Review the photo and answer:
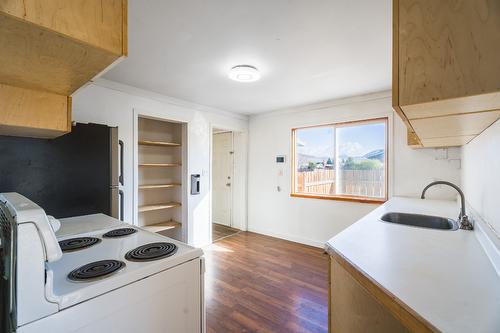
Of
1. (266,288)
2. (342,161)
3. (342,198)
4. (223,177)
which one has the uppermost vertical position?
(342,161)

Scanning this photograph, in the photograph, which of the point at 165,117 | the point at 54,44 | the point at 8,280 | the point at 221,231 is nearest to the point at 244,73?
the point at 165,117

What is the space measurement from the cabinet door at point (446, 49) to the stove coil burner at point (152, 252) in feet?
3.91

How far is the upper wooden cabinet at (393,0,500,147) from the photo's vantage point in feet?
2.06

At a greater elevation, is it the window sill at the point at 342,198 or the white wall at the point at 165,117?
the white wall at the point at 165,117

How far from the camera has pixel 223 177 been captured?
16.9 feet

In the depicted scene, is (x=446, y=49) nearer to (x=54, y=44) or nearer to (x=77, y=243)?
(x=54, y=44)

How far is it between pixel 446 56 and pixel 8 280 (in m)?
1.59

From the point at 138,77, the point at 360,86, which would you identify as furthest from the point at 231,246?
the point at 360,86

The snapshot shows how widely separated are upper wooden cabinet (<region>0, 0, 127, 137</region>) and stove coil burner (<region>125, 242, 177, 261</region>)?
0.82 m

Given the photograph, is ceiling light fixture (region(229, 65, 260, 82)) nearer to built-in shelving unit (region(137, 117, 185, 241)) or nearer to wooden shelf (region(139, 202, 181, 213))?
built-in shelving unit (region(137, 117, 185, 241))

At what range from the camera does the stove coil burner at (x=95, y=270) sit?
2.90 ft

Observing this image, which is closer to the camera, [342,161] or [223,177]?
[342,161]

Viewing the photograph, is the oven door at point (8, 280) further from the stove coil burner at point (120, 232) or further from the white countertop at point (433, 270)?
the white countertop at point (433, 270)

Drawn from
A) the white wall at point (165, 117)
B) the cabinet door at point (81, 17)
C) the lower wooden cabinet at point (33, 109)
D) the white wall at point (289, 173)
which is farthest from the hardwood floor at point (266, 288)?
the cabinet door at point (81, 17)
